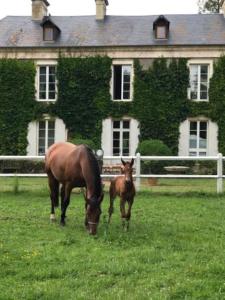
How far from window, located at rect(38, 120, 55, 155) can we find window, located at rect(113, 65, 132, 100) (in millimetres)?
4114

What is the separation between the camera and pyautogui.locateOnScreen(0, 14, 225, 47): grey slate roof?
2850 cm

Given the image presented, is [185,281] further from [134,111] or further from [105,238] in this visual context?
[134,111]

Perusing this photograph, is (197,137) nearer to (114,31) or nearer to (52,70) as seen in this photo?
(114,31)

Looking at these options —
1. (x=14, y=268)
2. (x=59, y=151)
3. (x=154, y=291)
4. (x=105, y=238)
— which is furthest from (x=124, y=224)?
(x=154, y=291)

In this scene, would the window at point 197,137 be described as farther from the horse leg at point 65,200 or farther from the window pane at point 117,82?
the horse leg at point 65,200

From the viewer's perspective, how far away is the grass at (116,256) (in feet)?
17.9

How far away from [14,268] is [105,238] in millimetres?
2188

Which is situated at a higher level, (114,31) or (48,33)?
(114,31)

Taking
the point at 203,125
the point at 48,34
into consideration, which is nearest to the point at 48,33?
the point at 48,34

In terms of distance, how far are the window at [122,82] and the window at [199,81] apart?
11.7ft

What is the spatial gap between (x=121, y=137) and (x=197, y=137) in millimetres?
4306

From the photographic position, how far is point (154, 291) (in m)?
5.40

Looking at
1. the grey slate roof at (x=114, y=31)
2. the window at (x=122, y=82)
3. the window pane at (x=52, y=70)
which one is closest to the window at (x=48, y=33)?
the grey slate roof at (x=114, y=31)

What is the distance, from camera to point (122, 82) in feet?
94.4
